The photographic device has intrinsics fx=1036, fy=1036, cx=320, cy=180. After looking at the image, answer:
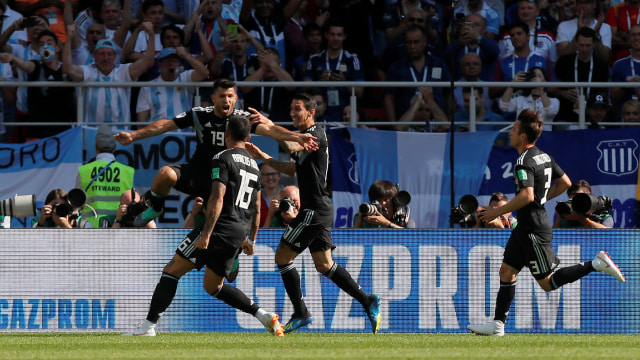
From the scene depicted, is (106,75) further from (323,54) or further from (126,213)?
(126,213)

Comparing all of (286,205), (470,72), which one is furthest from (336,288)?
(470,72)

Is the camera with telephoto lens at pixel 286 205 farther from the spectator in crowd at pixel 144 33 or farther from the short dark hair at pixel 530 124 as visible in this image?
the spectator in crowd at pixel 144 33

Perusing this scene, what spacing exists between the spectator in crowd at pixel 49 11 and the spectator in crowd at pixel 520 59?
641 centimetres

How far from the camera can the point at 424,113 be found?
45.8 feet

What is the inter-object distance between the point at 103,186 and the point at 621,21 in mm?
8262

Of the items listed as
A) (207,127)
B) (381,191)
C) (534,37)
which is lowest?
(381,191)

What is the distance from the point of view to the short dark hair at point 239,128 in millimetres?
8961

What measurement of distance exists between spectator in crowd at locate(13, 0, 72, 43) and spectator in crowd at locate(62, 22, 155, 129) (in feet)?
3.71

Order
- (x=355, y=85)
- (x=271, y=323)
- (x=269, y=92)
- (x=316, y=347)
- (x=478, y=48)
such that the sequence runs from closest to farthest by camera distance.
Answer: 1. (x=316, y=347)
2. (x=271, y=323)
3. (x=355, y=85)
4. (x=269, y=92)
5. (x=478, y=48)

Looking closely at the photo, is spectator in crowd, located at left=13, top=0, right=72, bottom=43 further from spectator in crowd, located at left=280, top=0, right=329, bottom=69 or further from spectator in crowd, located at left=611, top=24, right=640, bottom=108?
spectator in crowd, located at left=611, top=24, right=640, bottom=108

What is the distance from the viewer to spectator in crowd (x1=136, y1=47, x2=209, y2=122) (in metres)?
13.7

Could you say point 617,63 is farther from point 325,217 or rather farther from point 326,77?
point 325,217

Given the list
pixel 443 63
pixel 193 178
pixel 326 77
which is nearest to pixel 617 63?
pixel 443 63

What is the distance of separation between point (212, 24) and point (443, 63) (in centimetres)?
336
